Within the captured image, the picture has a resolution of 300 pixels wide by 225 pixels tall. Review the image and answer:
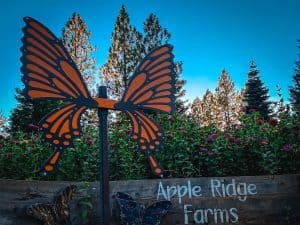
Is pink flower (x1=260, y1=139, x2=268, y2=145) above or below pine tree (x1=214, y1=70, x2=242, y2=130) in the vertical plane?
below

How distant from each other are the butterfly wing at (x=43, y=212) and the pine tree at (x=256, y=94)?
53.9 feet

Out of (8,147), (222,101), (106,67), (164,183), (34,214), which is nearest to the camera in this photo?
(34,214)

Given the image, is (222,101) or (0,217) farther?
(222,101)

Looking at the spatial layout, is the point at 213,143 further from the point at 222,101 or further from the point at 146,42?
the point at 222,101

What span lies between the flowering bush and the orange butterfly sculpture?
1.40 m

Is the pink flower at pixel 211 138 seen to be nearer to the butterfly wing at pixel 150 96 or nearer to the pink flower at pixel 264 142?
the pink flower at pixel 264 142

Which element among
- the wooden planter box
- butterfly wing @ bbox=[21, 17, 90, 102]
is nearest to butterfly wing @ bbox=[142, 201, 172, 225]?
the wooden planter box

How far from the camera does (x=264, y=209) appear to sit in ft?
11.3

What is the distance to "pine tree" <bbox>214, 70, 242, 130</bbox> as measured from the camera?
22672 mm

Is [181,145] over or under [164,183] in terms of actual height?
over

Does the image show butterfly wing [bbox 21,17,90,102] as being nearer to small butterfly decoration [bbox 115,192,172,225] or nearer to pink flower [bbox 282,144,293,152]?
small butterfly decoration [bbox 115,192,172,225]

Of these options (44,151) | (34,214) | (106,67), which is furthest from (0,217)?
(106,67)

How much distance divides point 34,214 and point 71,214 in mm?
378

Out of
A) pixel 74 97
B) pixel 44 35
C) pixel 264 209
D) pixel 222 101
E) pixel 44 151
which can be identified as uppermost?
pixel 222 101
